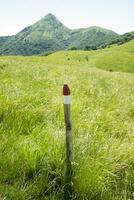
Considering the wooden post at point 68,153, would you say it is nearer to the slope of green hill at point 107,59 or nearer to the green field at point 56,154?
the green field at point 56,154

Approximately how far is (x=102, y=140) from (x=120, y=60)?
379 feet

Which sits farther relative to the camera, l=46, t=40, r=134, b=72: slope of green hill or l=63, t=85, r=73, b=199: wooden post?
l=46, t=40, r=134, b=72: slope of green hill

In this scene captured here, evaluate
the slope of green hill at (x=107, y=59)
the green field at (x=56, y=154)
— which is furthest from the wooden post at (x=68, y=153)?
the slope of green hill at (x=107, y=59)

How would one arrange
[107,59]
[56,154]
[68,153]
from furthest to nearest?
[107,59] < [56,154] < [68,153]

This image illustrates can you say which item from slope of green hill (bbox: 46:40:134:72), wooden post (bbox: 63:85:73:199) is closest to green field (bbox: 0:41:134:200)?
wooden post (bbox: 63:85:73:199)

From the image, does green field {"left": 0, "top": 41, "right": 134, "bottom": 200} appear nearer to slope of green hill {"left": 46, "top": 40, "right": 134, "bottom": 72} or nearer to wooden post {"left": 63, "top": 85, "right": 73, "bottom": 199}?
wooden post {"left": 63, "top": 85, "right": 73, "bottom": 199}

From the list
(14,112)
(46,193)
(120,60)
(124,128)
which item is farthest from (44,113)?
(120,60)

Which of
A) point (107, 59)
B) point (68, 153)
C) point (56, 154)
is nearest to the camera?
point (68, 153)

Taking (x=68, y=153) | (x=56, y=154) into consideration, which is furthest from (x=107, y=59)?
(x=68, y=153)

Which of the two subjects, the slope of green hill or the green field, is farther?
the slope of green hill

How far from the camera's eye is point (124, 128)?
26.9 ft

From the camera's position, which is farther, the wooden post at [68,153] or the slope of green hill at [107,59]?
the slope of green hill at [107,59]

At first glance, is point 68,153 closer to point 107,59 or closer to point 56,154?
point 56,154

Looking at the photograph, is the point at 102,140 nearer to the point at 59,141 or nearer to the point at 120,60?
the point at 59,141
